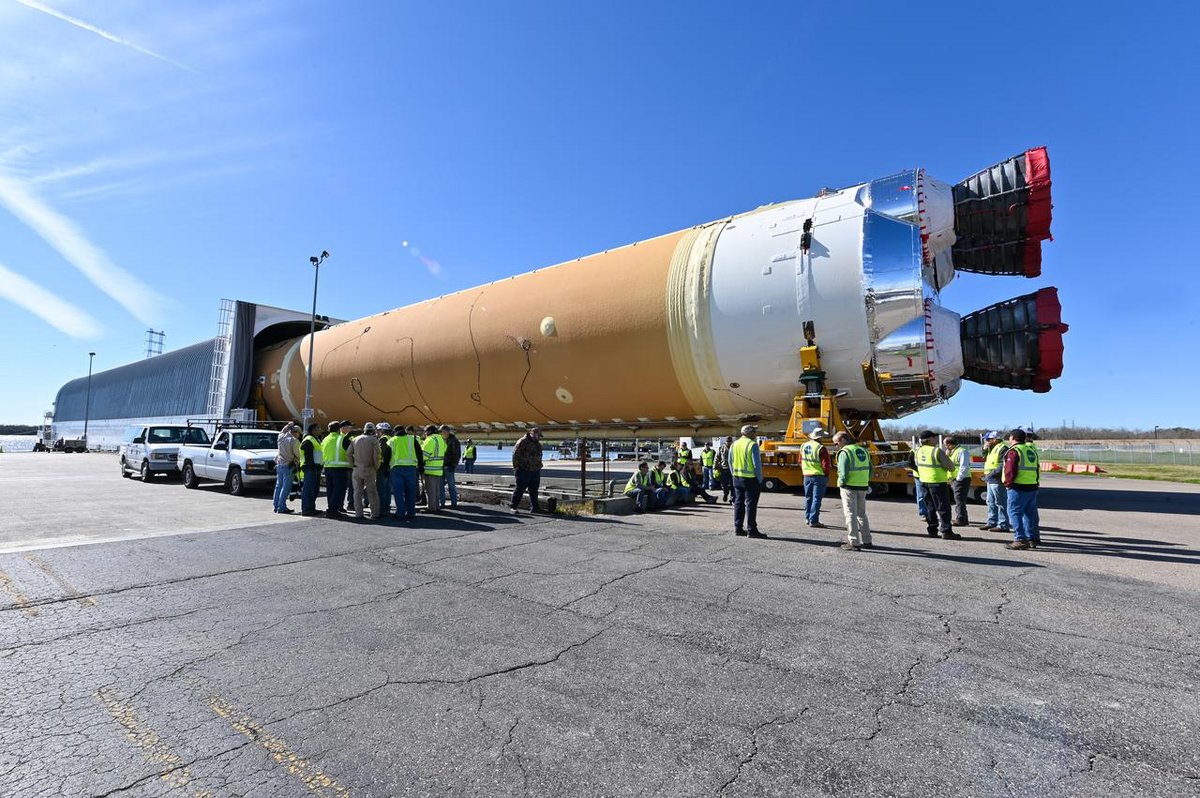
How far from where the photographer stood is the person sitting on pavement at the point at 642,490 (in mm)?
10438

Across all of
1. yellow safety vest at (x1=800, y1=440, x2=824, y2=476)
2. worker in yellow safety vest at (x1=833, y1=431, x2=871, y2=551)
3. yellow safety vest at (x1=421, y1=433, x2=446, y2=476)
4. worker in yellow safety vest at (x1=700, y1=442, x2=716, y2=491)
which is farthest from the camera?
worker in yellow safety vest at (x1=700, y1=442, x2=716, y2=491)

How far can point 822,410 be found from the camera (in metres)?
9.87

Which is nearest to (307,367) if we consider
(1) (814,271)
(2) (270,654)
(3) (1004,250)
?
(1) (814,271)

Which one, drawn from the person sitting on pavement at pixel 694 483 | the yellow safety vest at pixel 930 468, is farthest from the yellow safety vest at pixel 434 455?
the yellow safety vest at pixel 930 468

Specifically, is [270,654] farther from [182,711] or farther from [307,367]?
[307,367]

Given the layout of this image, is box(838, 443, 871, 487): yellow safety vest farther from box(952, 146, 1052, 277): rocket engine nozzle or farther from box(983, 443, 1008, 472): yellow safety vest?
box(952, 146, 1052, 277): rocket engine nozzle

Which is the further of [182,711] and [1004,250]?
[1004,250]

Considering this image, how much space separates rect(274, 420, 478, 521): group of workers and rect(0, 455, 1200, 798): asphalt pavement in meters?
2.78

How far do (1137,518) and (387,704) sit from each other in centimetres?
1239

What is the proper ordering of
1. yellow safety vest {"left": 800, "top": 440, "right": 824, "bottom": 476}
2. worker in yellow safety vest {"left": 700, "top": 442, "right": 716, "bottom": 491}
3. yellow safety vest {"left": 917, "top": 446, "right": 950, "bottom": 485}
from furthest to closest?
worker in yellow safety vest {"left": 700, "top": 442, "right": 716, "bottom": 491} < yellow safety vest {"left": 800, "top": 440, "right": 824, "bottom": 476} < yellow safety vest {"left": 917, "top": 446, "right": 950, "bottom": 485}

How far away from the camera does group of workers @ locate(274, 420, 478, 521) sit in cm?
930

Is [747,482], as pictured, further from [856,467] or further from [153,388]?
[153,388]

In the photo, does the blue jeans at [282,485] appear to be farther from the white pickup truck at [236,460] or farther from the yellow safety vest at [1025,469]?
the yellow safety vest at [1025,469]

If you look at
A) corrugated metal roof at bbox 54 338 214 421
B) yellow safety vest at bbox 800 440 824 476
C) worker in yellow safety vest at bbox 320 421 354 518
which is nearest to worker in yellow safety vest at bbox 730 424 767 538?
yellow safety vest at bbox 800 440 824 476
